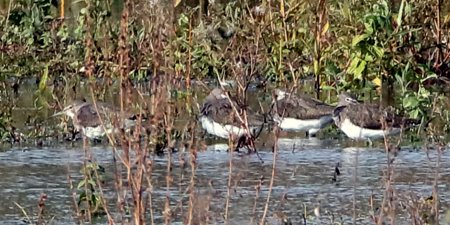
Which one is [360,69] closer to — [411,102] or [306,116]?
[306,116]

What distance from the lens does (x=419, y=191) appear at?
729 centimetres

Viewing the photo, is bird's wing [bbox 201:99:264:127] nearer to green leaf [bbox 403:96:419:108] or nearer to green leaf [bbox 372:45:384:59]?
green leaf [bbox 403:96:419:108]

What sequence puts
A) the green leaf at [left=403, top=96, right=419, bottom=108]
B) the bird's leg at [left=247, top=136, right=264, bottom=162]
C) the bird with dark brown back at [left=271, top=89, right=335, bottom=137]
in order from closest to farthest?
the bird's leg at [left=247, top=136, right=264, bottom=162]
the green leaf at [left=403, top=96, right=419, bottom=108]
the bird with dark brown back at [left=271, top=89, right=335, bottom=137]

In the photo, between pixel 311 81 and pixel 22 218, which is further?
pixel 311 81

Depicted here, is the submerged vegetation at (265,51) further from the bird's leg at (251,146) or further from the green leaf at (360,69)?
the bird's leg at (251,146)

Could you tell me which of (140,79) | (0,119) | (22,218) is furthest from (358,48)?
(22,218)

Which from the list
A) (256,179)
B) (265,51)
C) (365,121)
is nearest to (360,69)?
(265,51)

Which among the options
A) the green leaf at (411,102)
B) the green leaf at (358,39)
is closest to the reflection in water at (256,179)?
the green leaf at (411,102)

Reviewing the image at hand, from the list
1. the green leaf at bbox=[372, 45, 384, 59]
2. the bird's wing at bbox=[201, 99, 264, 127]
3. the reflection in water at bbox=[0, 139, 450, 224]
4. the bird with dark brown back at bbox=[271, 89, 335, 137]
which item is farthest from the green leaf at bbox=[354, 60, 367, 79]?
the reflection in water at bbox=[0, 139, 450, 224]

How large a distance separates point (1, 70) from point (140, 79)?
4.77ft

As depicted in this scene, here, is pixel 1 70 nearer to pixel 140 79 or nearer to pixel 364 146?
pixel 140 79

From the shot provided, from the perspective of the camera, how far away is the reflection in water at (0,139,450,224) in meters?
6.67

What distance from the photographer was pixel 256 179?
780 cm

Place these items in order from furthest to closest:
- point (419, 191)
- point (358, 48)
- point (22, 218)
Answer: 1. point (358, 48)
2. point (419, 191)
3. point (22, 218)
